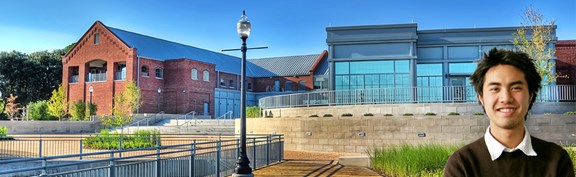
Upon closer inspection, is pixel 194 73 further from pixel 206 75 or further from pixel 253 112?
pixel 253 112

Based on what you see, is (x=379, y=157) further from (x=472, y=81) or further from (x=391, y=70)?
(x=391, y=70)

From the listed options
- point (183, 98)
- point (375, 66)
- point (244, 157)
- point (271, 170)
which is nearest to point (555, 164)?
point (244, 157)

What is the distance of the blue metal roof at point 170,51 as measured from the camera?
50.6 meters

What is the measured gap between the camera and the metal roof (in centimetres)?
6081

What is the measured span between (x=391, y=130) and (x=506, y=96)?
Answer: 18962 millimetres

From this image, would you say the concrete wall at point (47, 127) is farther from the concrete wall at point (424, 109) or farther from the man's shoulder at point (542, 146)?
the man's shoulder at point (542, 146)

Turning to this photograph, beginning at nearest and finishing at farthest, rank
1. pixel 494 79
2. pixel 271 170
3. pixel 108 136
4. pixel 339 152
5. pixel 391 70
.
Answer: pixel 494 79
pixel 271 170
pixel 339 152
pixel 108 136
pixel 391 70

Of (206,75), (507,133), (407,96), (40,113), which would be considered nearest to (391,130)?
(407,96)

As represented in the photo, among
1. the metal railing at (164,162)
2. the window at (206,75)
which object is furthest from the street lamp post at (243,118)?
the window at (206,75)

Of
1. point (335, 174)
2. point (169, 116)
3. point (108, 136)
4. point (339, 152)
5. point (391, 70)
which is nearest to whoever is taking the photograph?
point (335, 174)

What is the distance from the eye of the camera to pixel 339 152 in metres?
21.1

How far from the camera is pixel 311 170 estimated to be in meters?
13.6

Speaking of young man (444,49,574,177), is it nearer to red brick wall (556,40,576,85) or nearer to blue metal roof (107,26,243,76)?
red brick wall (556,40,576,85)

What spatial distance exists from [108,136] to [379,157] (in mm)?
15015
